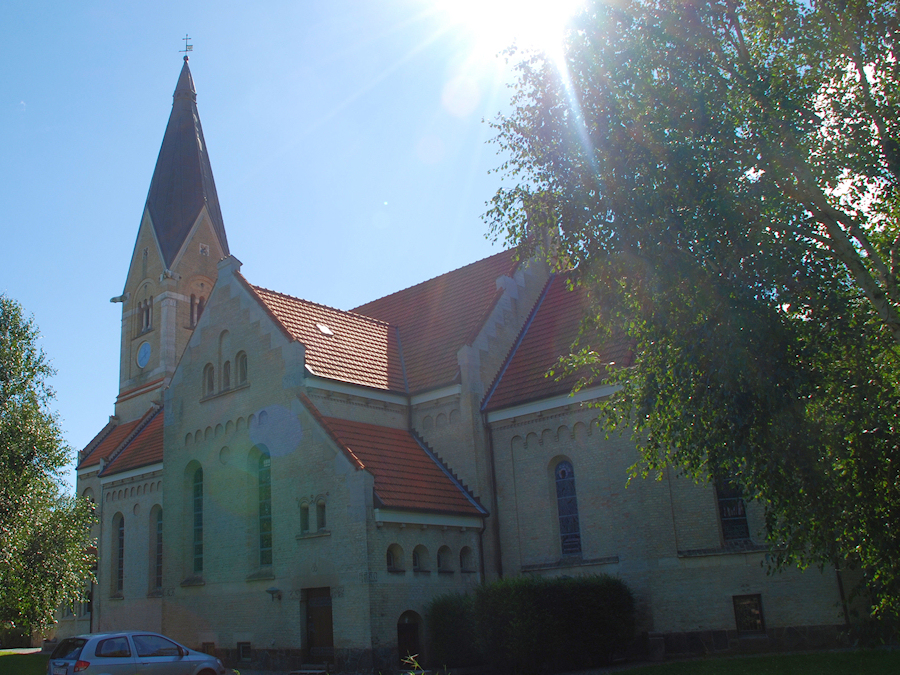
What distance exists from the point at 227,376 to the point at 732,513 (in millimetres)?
14805

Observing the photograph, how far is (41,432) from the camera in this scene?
2455 centimetres

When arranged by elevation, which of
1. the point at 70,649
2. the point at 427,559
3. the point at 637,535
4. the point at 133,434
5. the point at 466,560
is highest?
the point at 133,434

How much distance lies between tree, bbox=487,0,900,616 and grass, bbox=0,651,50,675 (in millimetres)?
20462

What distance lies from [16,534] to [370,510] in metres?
12.7

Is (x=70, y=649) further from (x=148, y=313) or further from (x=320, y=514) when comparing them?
(x=148, y=313)

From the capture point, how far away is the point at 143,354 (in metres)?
41.7

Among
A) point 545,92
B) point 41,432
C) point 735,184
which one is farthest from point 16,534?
point 735,184

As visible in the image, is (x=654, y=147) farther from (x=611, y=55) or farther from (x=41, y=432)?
(x=41, y=432)

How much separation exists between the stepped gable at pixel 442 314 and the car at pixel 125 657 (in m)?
9.78

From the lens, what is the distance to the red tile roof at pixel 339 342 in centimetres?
2170

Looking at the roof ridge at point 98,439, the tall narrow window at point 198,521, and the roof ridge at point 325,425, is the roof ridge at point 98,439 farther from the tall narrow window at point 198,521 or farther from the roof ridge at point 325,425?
the roof ridge at point 325,425

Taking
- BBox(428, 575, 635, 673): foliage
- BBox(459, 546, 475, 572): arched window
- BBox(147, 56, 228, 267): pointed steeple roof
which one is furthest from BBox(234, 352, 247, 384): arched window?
BBox(147, 56, 228, 267): pointed steeple roof

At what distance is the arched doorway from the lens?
1825cm

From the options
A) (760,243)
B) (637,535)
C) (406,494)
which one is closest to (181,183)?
(406,494)
